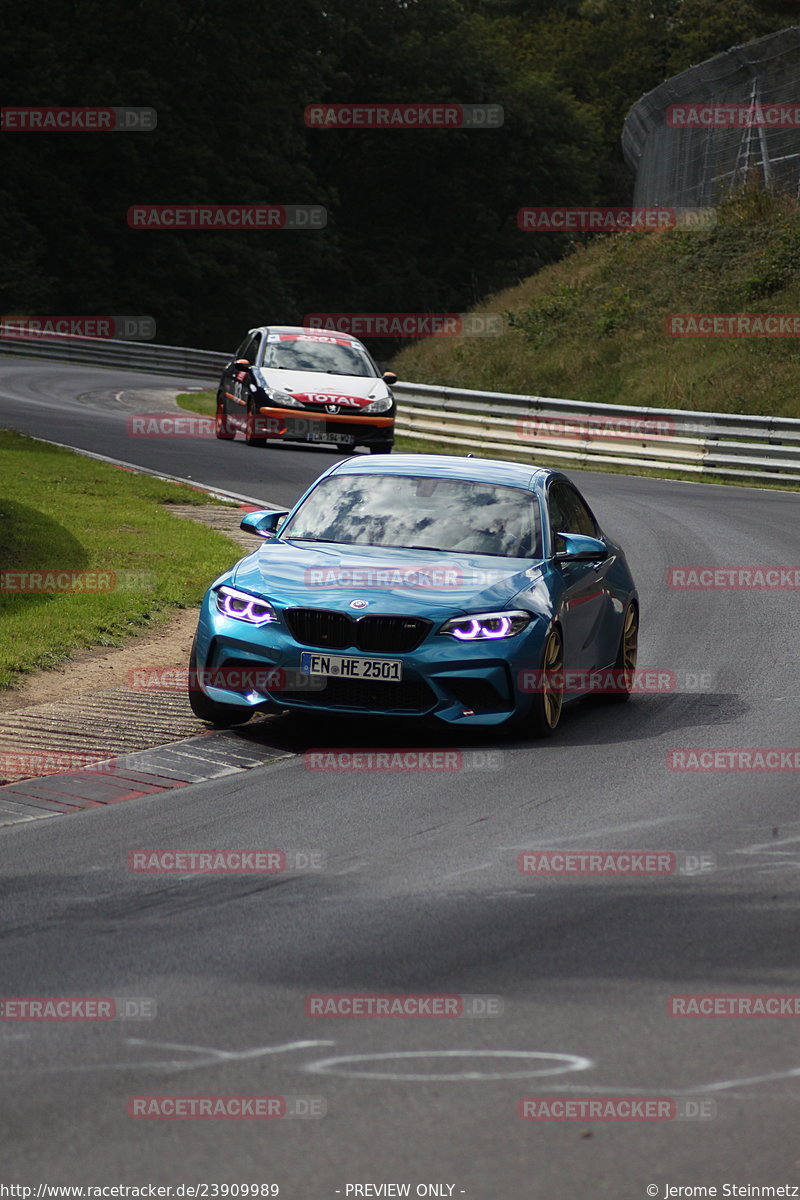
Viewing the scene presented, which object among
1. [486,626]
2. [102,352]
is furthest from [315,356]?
[102,352]

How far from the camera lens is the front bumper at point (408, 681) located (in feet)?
30.7

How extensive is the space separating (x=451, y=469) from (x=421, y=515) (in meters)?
0.60

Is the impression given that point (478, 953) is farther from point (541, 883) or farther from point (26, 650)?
point (26, 650)

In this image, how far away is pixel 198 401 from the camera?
37.2 meters

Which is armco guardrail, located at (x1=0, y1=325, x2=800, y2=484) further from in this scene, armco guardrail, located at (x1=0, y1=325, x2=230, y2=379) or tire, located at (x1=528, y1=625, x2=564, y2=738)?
tire, located at (x1=528, y1=625, x2=564, y2=738)

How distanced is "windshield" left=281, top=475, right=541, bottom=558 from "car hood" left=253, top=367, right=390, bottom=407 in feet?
50.8

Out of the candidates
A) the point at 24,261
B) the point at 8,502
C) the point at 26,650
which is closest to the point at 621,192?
the point at 24,261

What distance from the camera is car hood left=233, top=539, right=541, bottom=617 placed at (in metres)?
9.52

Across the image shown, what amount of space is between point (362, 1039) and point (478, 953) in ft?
2.96

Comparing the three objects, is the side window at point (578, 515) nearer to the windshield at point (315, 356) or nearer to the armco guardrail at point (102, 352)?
the windshield at point (315, 356)

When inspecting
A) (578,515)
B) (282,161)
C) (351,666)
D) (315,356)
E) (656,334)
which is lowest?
(351,666)

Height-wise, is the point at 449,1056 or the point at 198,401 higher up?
the point at 198,401

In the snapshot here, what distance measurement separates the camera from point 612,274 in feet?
142

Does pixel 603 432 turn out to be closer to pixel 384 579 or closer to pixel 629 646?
pixel 629 646
